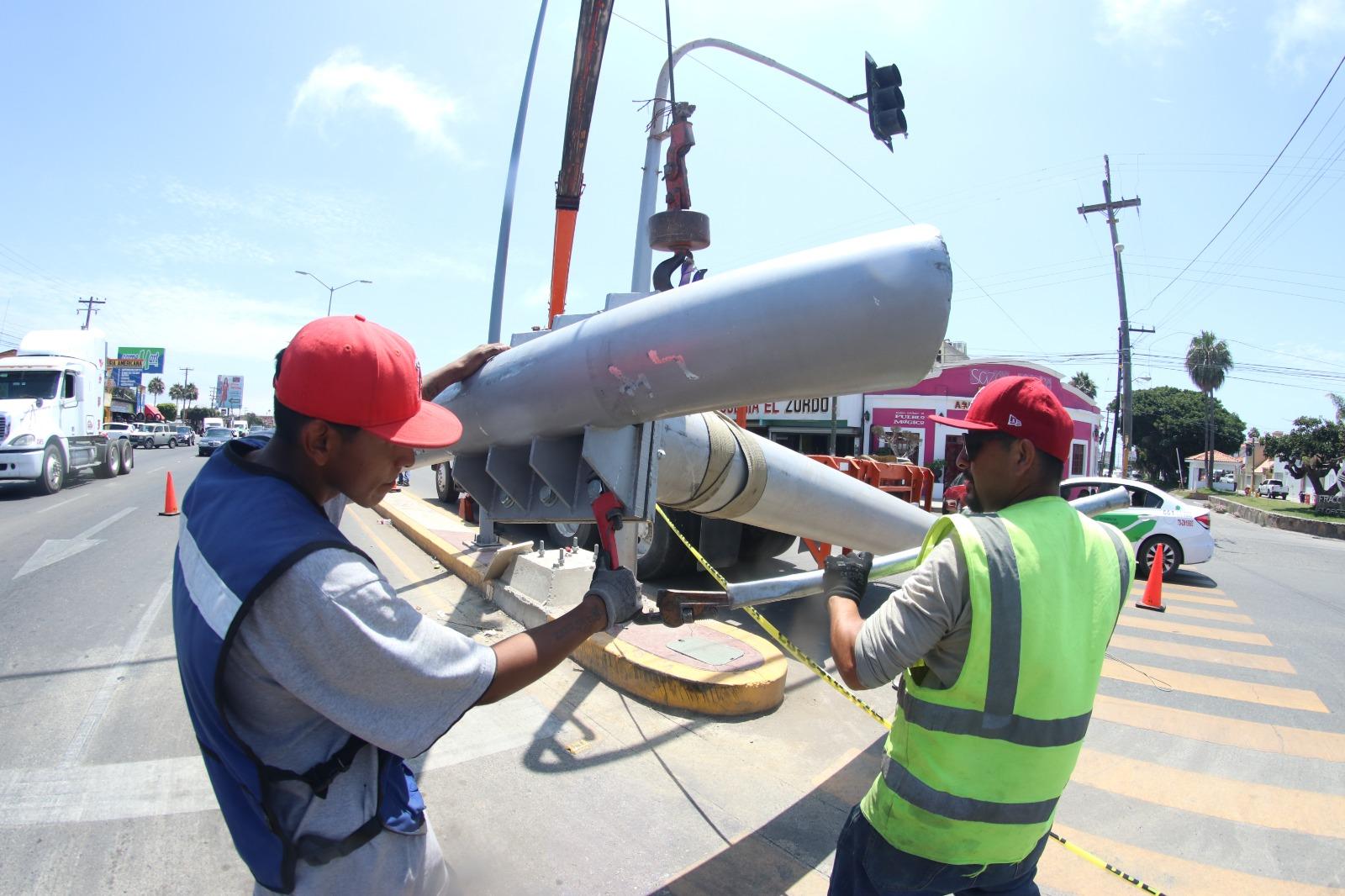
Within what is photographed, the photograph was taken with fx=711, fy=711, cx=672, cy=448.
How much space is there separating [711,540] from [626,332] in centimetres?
608

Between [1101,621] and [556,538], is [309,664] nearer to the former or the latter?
[1101,621]

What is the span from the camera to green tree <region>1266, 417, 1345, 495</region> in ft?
87.7

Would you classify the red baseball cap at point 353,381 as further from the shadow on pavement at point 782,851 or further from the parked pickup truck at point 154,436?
the parked pickup truck at point 154,436

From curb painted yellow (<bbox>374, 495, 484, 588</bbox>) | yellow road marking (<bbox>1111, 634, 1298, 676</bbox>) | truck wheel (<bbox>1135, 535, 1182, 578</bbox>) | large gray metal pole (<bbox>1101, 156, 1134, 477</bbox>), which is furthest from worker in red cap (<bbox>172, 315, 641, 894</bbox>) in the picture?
large gray metal pole (<bbox>1101, 156, 1134, 477</bbox>)

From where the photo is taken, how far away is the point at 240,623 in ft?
3.63

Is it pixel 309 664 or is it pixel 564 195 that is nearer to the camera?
pixel 309 664

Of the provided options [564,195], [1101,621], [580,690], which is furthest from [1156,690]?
[564,195]

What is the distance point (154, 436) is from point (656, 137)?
152ft

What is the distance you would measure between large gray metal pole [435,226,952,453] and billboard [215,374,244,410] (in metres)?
89.4

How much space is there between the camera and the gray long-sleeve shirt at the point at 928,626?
5.04 ft

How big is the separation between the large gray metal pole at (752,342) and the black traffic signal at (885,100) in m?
6.40

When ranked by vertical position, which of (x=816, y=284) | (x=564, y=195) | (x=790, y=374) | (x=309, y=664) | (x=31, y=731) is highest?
(x=564, y=195)

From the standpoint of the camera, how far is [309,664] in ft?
3.70

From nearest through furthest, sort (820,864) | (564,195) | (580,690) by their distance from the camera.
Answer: (820,864)
(580,690)
(564,195)
